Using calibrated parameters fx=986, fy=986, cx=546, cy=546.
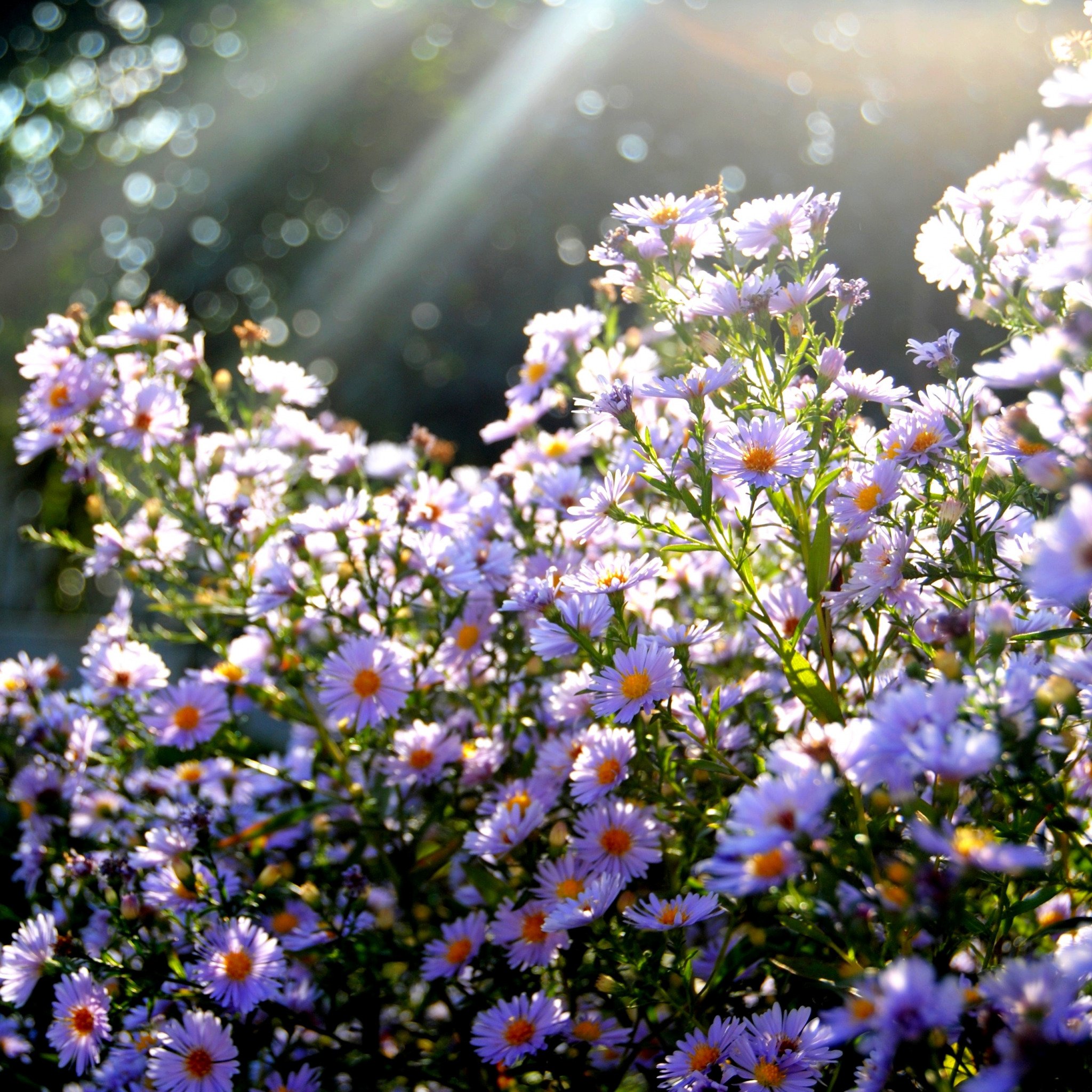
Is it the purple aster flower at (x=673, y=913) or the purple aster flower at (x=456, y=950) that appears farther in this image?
the purple aster flower at (x=456, y=950)

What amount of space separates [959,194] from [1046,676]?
62cm

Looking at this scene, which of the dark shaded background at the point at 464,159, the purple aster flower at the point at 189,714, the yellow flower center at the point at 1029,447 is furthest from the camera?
the dark shaded background at the point at 464,159

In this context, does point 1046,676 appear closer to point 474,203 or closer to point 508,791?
point 508,791

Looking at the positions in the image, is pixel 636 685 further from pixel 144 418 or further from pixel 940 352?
pixel 144 418

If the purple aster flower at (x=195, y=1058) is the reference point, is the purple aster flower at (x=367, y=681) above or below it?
above

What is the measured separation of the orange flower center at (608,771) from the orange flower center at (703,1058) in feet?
1.07

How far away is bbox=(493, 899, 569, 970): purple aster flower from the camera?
1414 mm

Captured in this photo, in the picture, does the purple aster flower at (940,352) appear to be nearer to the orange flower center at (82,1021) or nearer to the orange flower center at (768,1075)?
the orange flower center at (768,1075)

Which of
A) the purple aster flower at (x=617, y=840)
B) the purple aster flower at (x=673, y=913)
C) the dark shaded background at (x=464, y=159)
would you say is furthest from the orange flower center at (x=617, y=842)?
the dark shaded background at (x=464, y=159)

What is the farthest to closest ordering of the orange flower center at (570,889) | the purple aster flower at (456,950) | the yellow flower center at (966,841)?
1. the purple aster flower at (456,950)
2. the orange flower center at (570,889)
3. the yellow flower center at (966,841)

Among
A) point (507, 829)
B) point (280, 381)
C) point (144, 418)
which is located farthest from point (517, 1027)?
point (280, 381)

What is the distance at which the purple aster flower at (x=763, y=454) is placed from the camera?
3.75 feet

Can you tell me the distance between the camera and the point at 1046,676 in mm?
1021

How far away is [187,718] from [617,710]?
3.14 feet
